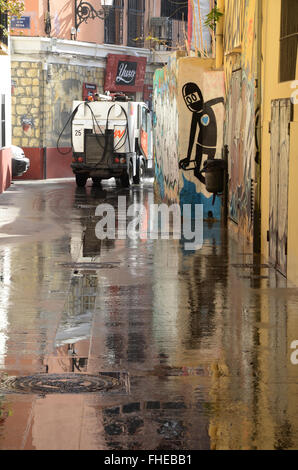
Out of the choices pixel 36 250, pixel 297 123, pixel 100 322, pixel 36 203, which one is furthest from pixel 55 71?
pixel 100 322

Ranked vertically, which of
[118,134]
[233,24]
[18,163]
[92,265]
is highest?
[233,24]

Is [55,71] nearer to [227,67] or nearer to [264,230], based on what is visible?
[227,67]

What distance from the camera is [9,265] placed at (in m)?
14.1

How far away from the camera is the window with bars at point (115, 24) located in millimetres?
40500

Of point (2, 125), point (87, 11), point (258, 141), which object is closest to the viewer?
point (258, 141)

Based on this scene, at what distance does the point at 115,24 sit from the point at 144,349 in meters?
33.4

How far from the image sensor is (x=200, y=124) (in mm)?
21250

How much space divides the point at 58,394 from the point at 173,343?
201 centimetres

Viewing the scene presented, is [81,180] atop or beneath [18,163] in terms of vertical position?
beneath

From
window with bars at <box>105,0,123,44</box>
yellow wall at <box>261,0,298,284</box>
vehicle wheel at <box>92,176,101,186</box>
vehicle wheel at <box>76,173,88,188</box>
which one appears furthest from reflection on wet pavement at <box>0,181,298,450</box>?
window with bars at <box>105,0,123,44</box>

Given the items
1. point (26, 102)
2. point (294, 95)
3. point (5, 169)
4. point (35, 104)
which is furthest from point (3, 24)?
point (294, 95)

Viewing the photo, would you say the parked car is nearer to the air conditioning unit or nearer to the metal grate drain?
the air conditioning unit

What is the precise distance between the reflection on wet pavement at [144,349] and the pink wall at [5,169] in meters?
12.5

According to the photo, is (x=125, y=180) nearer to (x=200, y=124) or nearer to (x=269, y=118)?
(x=200, y=124)
